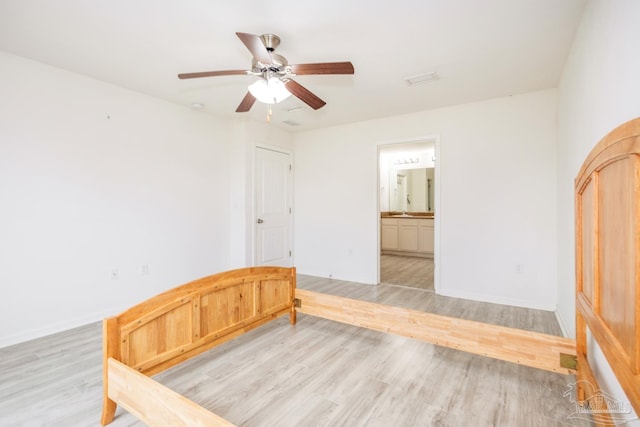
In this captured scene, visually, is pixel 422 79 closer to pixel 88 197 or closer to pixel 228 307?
pixel 228 307

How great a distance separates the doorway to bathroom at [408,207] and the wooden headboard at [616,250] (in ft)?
15.6

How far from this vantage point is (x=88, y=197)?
325 centimetres

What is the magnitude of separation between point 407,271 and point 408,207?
2.55 meters

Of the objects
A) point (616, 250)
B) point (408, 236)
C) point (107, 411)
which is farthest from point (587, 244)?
point (408, 236)

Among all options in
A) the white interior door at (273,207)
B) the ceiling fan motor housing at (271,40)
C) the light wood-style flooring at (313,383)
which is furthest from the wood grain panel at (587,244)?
the white interior door at (273,207)

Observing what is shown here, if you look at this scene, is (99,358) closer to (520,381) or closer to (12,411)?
(12,411)

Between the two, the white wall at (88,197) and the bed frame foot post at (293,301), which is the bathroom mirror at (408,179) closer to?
the white wall at (88,197)

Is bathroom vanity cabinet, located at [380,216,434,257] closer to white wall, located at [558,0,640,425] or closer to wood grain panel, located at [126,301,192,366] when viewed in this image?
white wall, located at [558,0,640,425]

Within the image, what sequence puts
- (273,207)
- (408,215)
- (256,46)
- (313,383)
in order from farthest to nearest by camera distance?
1. (408,215)
2. (273,207)
3. (313,383)
4. (256,46)

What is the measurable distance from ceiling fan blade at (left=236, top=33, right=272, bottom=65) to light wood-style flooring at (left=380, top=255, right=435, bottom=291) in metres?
3.77

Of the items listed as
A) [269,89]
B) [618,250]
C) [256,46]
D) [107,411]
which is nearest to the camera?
[618,250]

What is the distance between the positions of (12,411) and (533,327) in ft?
13.6

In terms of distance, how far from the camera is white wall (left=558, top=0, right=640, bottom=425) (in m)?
1.37

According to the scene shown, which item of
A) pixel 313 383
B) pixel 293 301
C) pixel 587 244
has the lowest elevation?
pixel 313 383
